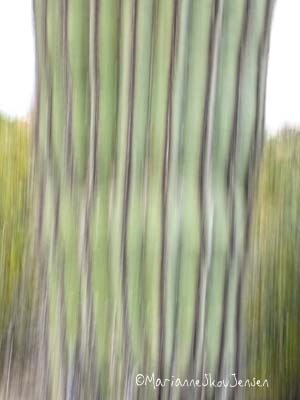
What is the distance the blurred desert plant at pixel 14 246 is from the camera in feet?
3.09

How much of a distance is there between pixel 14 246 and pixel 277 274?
0.46 metres

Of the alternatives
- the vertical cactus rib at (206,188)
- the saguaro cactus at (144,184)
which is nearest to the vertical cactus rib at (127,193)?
the saguaro cactus at (144,184)

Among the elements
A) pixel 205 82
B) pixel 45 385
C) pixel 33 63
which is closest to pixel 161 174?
pixel 205 82

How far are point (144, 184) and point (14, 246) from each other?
256mm

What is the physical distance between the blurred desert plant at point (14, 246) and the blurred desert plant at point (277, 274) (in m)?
0.40

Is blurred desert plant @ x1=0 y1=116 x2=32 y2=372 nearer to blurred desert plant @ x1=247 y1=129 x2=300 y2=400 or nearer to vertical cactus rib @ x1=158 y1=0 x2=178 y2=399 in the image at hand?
vertical cactus rib @ x1=158 y1=0 x2=178 y2=399

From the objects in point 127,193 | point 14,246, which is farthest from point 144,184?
point 14,246

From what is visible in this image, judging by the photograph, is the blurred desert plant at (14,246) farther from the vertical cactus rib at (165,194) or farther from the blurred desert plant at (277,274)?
the blurred desert plant at (277,274)

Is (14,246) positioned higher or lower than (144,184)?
lower

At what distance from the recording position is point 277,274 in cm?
92

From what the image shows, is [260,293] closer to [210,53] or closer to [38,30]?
[210,53]

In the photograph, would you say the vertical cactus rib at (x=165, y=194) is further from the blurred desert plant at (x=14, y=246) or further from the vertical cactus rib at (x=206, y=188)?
the blurred desert plant at (x=14, y=246)

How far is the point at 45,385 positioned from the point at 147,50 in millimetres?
615

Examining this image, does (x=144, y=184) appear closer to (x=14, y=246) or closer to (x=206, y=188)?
(x=206, y=188)
